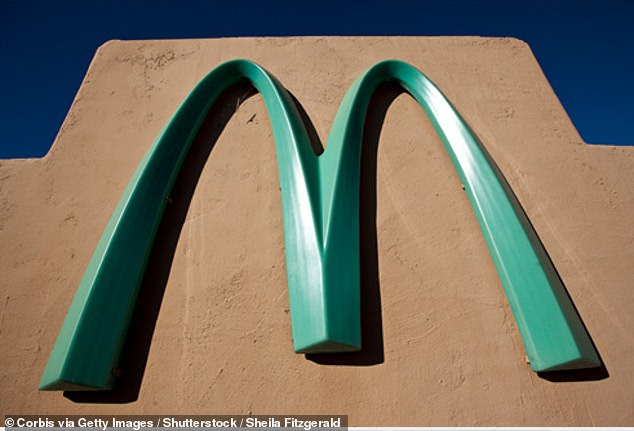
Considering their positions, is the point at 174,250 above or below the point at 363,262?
above

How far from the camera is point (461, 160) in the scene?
203cm

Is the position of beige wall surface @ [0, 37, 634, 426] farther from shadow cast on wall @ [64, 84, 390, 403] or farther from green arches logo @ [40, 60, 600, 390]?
green arches logo @ [40, 60, 600, 390]

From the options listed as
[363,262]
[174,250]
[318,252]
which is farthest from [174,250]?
[363,262]

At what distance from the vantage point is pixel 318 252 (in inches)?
64.4

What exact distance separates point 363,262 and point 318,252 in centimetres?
31

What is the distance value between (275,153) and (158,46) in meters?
1.73

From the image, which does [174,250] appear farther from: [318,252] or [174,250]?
[318,252]

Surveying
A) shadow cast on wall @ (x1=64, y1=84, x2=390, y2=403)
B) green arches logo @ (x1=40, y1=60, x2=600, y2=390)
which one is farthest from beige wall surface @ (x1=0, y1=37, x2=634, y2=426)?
green arches logo @ (x1=40, y1=60, x2=600, y2=390)

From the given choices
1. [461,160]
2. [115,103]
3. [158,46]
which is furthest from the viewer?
[158,46]

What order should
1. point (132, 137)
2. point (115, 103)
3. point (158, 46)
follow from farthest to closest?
point (158, 46) < point (115, 103) < point (132, 137)

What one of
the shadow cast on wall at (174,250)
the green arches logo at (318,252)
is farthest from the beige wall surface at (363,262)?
the green arches logo at (318,252)

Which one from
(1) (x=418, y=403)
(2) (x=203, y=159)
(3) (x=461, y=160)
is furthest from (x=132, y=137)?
(1) (x=418, y=403)

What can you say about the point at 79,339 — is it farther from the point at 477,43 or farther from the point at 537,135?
the point at 477,43

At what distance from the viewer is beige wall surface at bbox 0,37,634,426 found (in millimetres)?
1497
